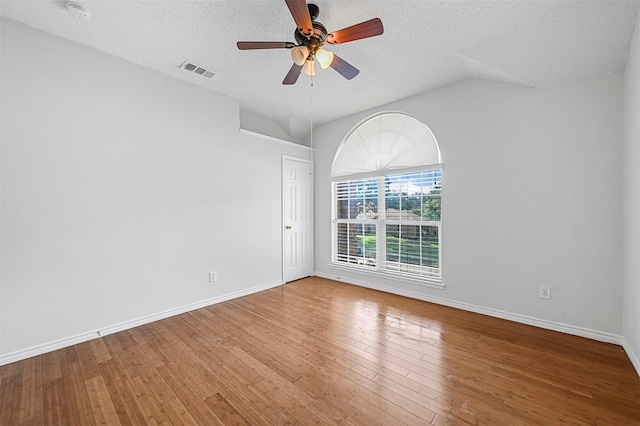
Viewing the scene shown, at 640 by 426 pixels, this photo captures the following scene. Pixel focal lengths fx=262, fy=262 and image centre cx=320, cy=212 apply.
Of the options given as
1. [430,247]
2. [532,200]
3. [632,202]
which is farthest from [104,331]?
[632,202]

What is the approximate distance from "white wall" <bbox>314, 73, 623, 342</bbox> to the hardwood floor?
342 mm

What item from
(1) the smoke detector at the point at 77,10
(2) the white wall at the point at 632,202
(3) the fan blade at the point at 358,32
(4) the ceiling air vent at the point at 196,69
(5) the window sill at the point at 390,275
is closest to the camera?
(3) the fan blade at the point at 358,32

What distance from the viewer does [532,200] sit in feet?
9.24

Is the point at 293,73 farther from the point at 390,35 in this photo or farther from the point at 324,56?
the point at 390,35

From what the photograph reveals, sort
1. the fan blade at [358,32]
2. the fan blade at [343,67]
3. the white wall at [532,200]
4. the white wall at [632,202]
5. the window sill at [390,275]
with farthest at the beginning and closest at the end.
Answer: the window sill at [390,275] → the white wall at [532,200] → the fan blade at [343,67] → the white wall at [632,202] → the fan blade at [358,32]

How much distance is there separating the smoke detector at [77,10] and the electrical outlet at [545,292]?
4.92m

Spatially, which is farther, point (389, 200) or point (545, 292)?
point (389, 200)

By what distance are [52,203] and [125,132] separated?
3.15ft

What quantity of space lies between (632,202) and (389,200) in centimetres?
244

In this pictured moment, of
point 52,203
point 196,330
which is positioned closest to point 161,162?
point 52,203

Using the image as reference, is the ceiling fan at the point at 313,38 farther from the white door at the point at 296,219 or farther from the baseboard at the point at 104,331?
the baseboard at the point at 104,331

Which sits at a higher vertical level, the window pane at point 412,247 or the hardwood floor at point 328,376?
the window pane at point 412,247

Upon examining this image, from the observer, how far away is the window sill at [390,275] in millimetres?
3510

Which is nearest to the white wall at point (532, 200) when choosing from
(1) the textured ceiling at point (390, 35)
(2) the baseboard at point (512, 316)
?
(2) the baseboard at point (512, 316)
